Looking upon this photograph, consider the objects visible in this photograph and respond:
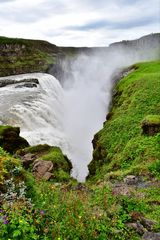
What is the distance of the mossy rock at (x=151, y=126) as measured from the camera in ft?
60.1

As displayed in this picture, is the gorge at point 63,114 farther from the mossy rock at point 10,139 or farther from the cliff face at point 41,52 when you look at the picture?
the cliff face at point 41,52

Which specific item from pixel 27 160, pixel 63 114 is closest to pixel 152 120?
pixel 27 160

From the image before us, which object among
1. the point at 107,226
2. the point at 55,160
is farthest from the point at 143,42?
the point at 107,226

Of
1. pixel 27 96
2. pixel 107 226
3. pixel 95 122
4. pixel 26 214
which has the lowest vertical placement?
pixel 95 122

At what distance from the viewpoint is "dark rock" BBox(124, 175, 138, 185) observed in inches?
547

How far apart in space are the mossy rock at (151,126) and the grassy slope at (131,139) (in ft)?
1.32

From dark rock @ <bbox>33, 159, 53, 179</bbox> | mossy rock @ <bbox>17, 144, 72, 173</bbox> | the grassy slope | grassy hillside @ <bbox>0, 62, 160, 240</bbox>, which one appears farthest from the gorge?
dark rock @ <bbox>33, 159, 53, 179</bbox>

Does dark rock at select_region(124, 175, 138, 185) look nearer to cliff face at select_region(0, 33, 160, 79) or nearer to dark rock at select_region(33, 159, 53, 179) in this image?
dark rock at select_region(33, 159, 53, 179)

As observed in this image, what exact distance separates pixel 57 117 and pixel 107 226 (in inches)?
1182

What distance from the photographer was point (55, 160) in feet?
64.1

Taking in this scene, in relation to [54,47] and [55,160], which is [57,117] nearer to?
[55,160]

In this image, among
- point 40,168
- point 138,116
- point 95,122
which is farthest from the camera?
point 95,122

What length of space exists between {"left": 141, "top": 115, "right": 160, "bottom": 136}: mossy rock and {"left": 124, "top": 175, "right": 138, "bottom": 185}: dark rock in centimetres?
468

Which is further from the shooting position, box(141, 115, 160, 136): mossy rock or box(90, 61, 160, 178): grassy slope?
box(141, 115, 160, 136): mossy rock
